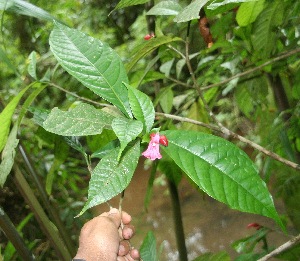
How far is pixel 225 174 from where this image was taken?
38cm

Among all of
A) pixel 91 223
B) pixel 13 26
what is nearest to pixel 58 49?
pixel 91 223

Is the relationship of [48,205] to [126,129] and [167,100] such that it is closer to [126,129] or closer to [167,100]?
[167,100]

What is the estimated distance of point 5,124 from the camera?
554 millimetres

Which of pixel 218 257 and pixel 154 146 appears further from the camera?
pixel 218 257

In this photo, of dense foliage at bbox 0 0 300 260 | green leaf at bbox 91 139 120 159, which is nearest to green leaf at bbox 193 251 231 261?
dense foliage at bbox 0 0 300 260

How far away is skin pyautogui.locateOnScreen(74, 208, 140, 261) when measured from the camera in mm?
561

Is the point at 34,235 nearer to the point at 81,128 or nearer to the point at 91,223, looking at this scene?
the point at 91,223

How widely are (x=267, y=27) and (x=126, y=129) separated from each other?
54 centimetres

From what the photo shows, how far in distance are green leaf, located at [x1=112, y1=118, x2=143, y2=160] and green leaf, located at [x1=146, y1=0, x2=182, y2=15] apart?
0.27m

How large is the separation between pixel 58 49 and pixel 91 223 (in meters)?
0.27

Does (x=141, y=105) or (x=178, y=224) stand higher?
(x=141, y=105)

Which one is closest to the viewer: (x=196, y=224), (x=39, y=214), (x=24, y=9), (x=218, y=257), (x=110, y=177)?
(x=110, y=177)

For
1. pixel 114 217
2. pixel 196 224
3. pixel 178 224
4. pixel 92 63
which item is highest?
pixel 92 63

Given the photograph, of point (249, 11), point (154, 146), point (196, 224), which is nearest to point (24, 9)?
point (154, 146)
